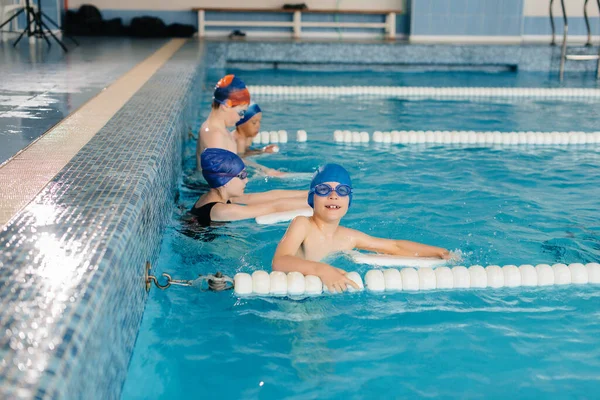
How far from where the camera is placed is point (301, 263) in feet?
9.99

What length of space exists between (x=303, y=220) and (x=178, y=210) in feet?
4.89

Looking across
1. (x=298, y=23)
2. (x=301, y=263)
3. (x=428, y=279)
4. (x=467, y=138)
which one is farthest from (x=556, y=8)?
(x=301, y=263)

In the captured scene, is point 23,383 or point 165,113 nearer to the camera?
point 23,383

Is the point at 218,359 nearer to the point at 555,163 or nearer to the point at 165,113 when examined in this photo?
the point at 165,113

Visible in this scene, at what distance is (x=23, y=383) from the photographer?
1396 millimetres

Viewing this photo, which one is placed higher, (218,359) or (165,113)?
(165,113)

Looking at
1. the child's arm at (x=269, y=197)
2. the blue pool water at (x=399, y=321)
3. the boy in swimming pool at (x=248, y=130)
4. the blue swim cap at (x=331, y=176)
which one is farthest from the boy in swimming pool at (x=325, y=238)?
the boy in swimming pool at (x=248, y=130)

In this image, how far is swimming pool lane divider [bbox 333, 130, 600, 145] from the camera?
22.2 feet

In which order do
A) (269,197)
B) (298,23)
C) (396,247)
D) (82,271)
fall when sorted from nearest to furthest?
(82,271), (396,247), (269,197), (298,23)

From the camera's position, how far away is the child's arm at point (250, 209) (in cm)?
399

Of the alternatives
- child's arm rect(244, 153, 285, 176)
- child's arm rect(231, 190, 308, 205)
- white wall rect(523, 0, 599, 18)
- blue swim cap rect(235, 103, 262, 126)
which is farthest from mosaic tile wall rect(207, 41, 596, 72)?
child's arm rect(231, 190, 308, 205)

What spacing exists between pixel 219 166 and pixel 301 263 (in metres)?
1.09

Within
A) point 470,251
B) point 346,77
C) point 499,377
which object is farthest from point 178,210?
point 346,77

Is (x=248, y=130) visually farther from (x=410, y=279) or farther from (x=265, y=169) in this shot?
(x=410, y=279)
